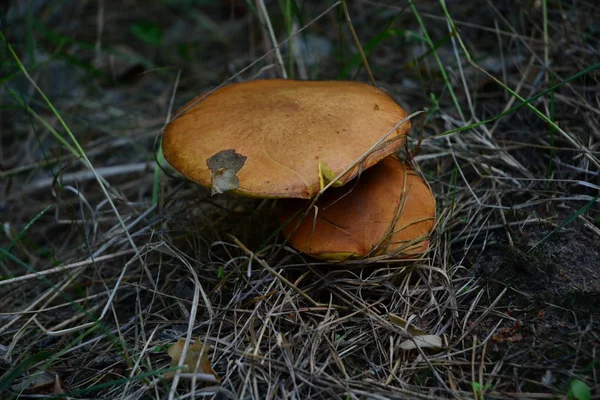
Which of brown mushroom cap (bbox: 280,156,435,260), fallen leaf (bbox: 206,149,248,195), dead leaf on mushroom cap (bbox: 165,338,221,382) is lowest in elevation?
dead leaf on mushroom cap (bbox: 165,338,221,382)

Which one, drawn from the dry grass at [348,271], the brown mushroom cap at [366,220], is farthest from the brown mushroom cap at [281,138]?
the dry grass at [348,271]

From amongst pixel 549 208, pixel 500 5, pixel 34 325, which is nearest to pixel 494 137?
pixel 549 208

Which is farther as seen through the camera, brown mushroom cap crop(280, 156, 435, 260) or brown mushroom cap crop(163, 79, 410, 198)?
brown mushroom cap crop(280, 156, 435, 260)

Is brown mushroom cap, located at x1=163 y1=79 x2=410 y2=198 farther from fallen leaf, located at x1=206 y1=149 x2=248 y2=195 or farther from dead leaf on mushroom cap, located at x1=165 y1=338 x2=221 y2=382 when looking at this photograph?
dead leaf on mushroom cap, located at x1=165 y1=338 x2=221 y2=382

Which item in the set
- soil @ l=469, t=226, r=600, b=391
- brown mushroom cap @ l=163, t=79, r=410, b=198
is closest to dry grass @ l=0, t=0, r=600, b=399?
soil @ l=469, t=226, r=600, b=391

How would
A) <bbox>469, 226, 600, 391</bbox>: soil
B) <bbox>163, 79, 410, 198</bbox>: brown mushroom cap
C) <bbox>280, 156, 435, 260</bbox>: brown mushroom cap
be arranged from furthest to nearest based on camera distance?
<bbox>280, 156, 435, 260</bbox>: brown mushroom cap
<bbox>163, 79, 410, 198</bbox>: brown mushroom cap
<bbox>469, 226, 600, 391</bbox>: soil

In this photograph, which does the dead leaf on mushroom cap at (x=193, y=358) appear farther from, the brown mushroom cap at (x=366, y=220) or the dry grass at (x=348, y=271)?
the brown mushroom cap at (x=366, y=220)

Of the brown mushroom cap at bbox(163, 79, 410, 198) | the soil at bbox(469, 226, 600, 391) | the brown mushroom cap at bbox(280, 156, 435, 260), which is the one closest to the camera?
the soil at bbox(469, 226, 600, 391)
